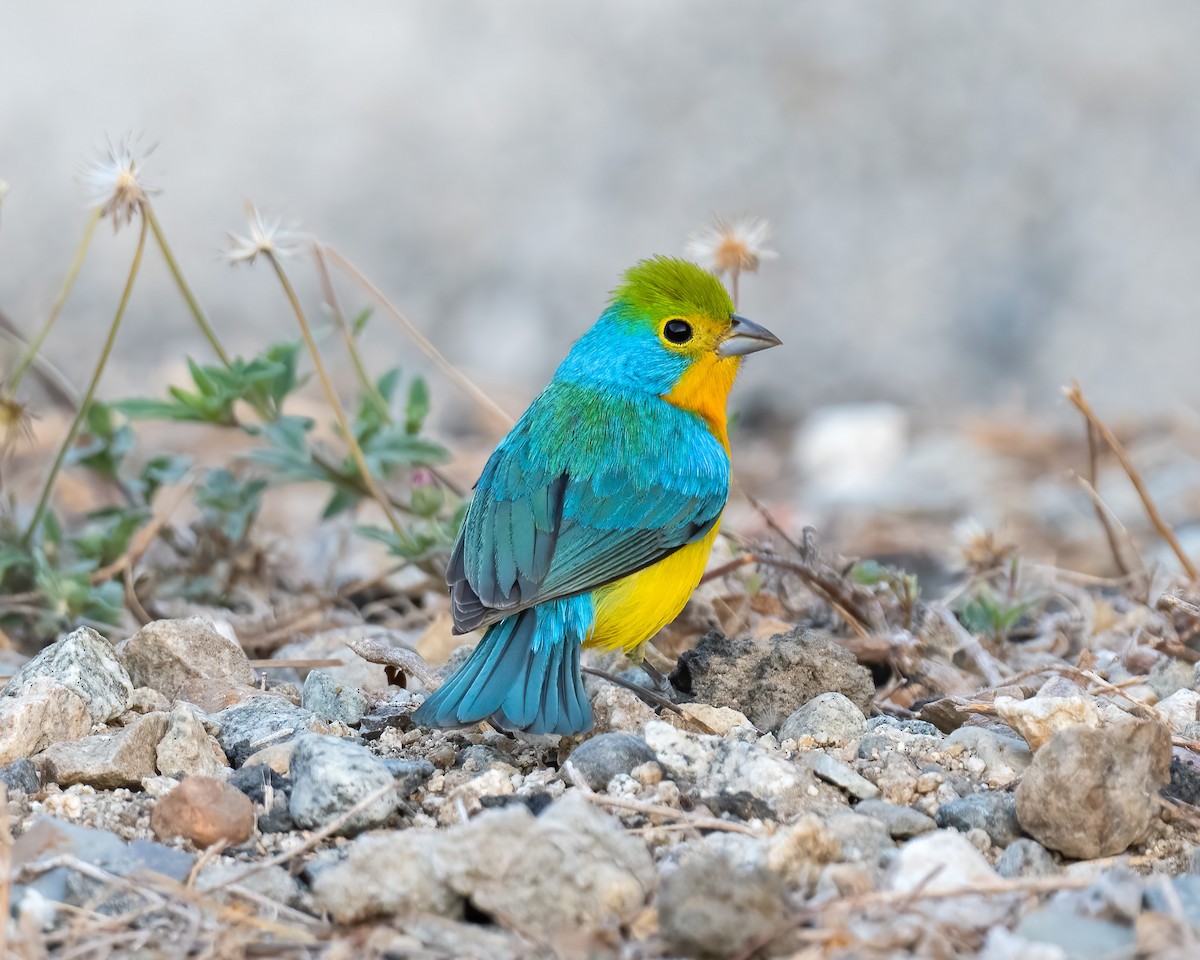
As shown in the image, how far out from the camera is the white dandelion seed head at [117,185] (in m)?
4.10

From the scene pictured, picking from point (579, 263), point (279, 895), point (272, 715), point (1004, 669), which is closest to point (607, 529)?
point (272, 715)

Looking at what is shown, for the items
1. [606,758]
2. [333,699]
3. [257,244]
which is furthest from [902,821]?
[257,244]

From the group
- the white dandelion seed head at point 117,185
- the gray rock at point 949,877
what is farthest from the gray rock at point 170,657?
the gray rock at point 949,877

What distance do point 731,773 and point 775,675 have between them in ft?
2.00

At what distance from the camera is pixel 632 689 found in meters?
3.72

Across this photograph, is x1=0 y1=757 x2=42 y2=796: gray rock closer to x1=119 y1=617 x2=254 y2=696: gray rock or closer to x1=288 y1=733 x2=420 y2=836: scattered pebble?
x1=288 y1=733 x2=420 y2=836: scattered pebble

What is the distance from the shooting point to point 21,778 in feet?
9.96

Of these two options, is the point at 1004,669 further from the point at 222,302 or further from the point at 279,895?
the point at 222,302

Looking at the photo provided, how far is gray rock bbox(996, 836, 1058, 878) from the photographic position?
272 cm

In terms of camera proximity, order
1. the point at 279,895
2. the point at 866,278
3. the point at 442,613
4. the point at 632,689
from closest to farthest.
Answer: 1. the point at 279,895
2. the point at 632,689
3. the point at 442,613
4. the point at 866,278

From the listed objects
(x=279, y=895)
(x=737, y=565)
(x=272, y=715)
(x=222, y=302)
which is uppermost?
(x=222, y=302)

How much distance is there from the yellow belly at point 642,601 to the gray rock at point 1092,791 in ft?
3.80

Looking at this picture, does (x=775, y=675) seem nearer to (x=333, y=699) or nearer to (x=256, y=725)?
(x=333, y=699)

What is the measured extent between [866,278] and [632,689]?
649 cm
